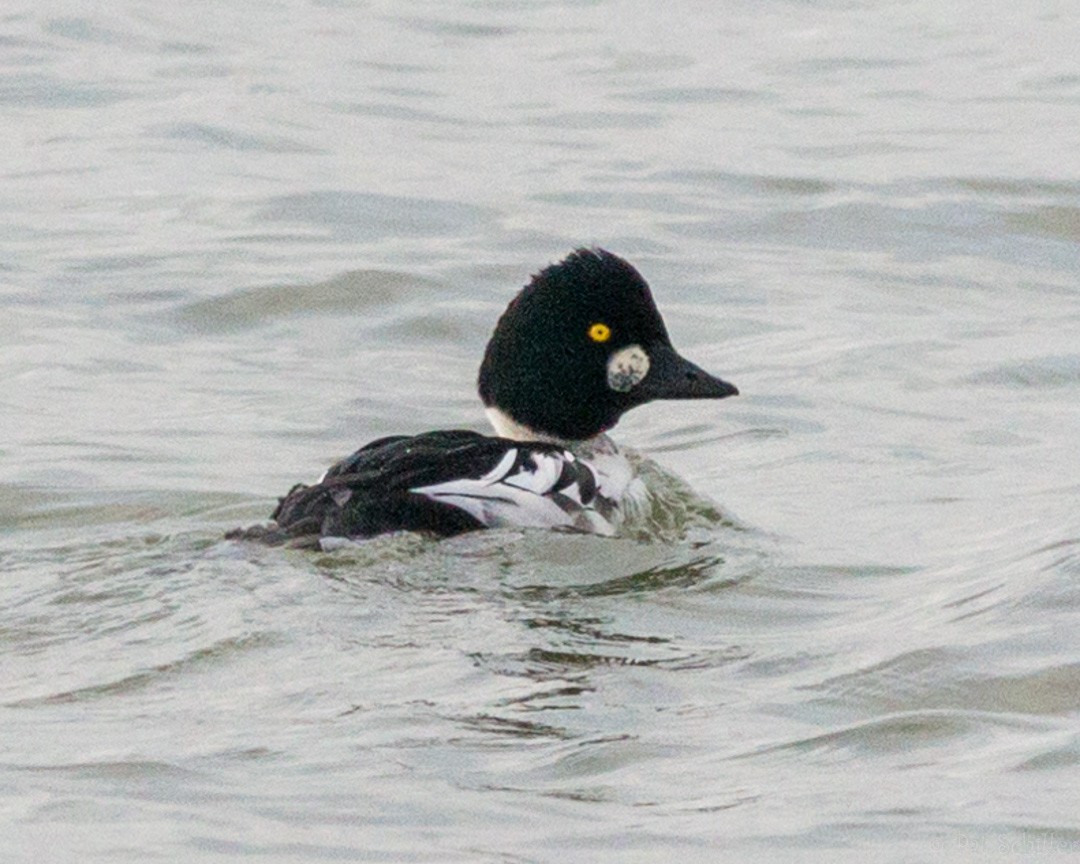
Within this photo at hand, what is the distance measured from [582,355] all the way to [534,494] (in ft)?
2.84

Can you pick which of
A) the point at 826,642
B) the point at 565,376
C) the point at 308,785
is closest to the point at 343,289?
the point at 565,376

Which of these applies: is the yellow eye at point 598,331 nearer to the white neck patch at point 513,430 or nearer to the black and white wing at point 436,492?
the white neck patch at point 513,430

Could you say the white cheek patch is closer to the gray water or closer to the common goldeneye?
the common goldeneye

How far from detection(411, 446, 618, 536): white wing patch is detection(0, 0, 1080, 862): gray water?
96 mm

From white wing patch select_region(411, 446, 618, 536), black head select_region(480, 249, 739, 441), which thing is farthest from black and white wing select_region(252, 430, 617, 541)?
black head select_region(480, 249, 739, 441)

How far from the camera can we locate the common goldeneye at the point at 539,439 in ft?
24.8

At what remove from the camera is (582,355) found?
8.60 metres

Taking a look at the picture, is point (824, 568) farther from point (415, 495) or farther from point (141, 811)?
point (141, 811)

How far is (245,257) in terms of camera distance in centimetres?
1298

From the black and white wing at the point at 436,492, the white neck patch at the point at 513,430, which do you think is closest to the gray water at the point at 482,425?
the black and white wing at the point at 436,492

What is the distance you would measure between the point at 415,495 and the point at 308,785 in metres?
Answer: 2.09

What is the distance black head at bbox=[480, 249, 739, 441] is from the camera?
27.8 ft

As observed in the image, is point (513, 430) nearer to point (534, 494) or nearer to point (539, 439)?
point (539, 439)

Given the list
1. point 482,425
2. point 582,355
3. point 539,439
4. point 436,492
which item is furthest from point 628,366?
point 482,425
